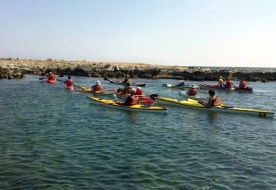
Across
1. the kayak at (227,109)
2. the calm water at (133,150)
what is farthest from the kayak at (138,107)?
the kayak at (227,109)

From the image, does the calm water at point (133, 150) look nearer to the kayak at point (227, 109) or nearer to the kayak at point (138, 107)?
the kayak at point (138, 107)

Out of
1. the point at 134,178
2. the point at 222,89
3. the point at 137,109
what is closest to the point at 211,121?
the point at 137,109

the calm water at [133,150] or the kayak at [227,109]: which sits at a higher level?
the kayak at [227,109]

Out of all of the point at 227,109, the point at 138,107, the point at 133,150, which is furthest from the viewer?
the point at 227,109

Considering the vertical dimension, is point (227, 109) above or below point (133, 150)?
above

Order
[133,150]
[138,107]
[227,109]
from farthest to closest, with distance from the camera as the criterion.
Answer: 1. [227,109]
2. [138,107]
3. [133,150]

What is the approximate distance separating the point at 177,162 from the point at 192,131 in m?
5.52

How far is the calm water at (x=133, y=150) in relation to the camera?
1002cm

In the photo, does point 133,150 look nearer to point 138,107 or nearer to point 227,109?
point 138,107

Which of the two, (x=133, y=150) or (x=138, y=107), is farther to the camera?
(x=138, y=107)

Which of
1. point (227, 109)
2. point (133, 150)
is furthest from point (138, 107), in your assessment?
point (133, 150)

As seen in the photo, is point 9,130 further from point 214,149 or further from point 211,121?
point 211,121

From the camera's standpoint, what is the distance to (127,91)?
28578mm

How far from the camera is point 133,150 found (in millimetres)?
13172
